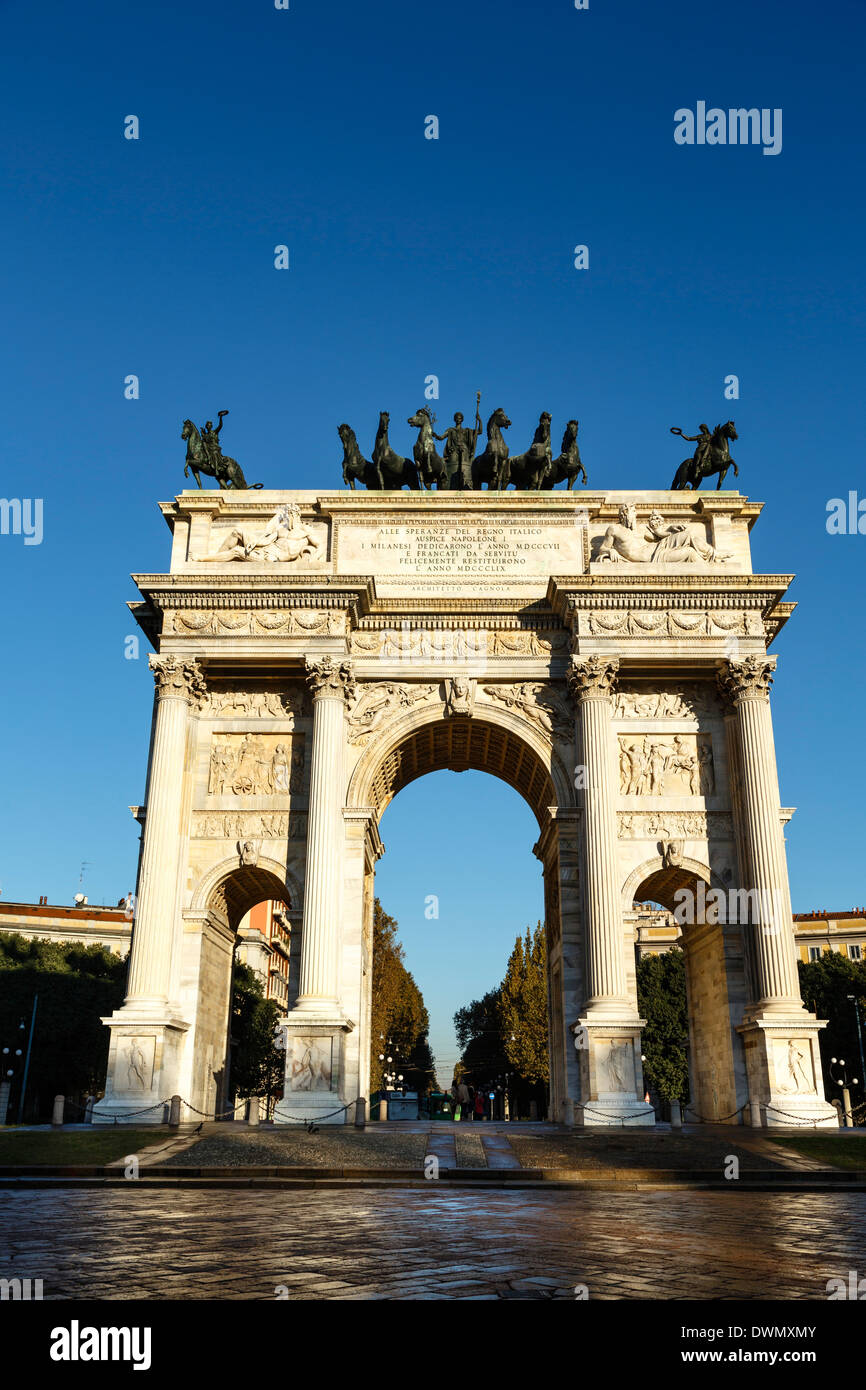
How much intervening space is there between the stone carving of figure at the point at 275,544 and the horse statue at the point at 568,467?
800cm

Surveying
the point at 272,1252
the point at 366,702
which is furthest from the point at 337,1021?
the point at 272,1252

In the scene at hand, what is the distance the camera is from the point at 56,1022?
6069 centimetres

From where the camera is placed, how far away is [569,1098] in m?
30.2

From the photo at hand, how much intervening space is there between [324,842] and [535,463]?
47.7 ft

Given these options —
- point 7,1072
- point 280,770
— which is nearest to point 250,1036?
point 7,1072

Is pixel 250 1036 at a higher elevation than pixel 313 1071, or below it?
higher

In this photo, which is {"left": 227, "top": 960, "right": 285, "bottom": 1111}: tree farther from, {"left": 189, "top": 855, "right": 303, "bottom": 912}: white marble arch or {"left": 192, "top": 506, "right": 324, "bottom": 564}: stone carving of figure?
{"left": 192, "top": 506, "right": 324, "bottom": 564}: stone carving of figure

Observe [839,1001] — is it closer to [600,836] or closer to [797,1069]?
[797,1069]

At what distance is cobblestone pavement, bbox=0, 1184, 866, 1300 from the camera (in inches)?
249

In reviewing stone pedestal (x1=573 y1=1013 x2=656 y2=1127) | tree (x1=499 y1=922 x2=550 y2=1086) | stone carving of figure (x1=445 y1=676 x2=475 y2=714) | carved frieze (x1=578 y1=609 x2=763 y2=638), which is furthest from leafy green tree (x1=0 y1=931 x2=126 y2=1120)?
carved frieze (x1=578 y1=609 x2=763 y2=638)

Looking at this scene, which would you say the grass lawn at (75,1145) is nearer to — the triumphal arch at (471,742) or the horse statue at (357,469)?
the triumphal arch at (471,742)

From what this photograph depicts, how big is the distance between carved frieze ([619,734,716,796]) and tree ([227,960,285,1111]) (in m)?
35.3
